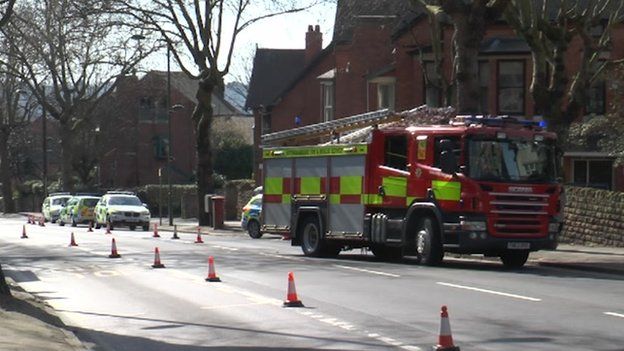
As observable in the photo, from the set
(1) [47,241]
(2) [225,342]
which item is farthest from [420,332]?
(1) [47,241]

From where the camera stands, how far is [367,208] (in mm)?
24375

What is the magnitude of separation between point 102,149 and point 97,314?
69.6 metres

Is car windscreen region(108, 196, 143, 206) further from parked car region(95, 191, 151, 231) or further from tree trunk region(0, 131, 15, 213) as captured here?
tree trunk region(0, 131, 15, 213)

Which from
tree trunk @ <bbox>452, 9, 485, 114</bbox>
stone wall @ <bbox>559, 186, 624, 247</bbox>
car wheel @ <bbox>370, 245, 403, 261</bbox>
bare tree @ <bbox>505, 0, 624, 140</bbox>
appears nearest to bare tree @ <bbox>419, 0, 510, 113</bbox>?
tree trunk @ <bbox>452, 9, 485, 114</bbox>

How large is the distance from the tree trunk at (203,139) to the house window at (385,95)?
7774mm

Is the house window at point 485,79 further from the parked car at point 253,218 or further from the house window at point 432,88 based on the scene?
the parked car at point 253,218

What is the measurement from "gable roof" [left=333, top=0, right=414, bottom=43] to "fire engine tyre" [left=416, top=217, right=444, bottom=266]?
16.9 meters

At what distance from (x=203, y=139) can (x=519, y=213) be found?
3040 cm

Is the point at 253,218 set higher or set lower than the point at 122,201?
lower

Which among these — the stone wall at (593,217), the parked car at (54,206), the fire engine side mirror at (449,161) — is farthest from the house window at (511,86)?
the parked car at (54,206)

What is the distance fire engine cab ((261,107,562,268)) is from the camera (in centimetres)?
2197

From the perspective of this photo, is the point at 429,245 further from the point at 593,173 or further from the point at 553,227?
the point at 593,173

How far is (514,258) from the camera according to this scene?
23.5 m

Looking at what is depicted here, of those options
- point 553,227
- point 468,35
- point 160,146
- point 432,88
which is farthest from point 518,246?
point 160,146
